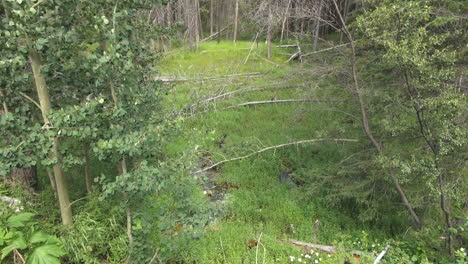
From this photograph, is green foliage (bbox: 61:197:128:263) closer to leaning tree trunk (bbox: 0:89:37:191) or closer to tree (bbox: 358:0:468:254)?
leaning tree trunk (bbox: 0:89:37:191)

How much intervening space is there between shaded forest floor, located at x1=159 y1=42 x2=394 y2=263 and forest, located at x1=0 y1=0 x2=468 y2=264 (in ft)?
0.12

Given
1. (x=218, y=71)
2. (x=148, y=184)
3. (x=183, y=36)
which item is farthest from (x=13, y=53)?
(x=183, y=36)

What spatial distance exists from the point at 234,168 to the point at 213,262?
292cm

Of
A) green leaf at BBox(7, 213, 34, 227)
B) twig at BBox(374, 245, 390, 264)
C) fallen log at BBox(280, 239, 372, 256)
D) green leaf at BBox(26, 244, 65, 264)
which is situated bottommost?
fallen log at BBox(280, 239, 372, 256)

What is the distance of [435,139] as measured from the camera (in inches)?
173

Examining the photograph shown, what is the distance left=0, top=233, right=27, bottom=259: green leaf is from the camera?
302 cm

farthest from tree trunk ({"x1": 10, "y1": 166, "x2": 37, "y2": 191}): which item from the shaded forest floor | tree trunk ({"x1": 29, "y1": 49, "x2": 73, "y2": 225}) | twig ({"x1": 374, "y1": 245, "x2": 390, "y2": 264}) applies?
twig ({"x1": 374, "y1": 245, "x2": 390, "y2": 264})

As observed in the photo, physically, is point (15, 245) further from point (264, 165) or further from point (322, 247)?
point (264, 165)

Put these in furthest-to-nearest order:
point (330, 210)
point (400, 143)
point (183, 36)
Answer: point (183, 36) < point (330, 210) < point (400, 143)

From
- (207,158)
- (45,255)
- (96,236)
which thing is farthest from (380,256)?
(207,158)

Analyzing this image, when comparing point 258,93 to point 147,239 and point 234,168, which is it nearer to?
point 234,168

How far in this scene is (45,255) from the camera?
311 centimetres

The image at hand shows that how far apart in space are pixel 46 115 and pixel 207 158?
4325mm

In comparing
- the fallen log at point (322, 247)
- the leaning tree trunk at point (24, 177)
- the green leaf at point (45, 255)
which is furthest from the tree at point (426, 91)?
the leaning tree trunk at point (24, 177)
